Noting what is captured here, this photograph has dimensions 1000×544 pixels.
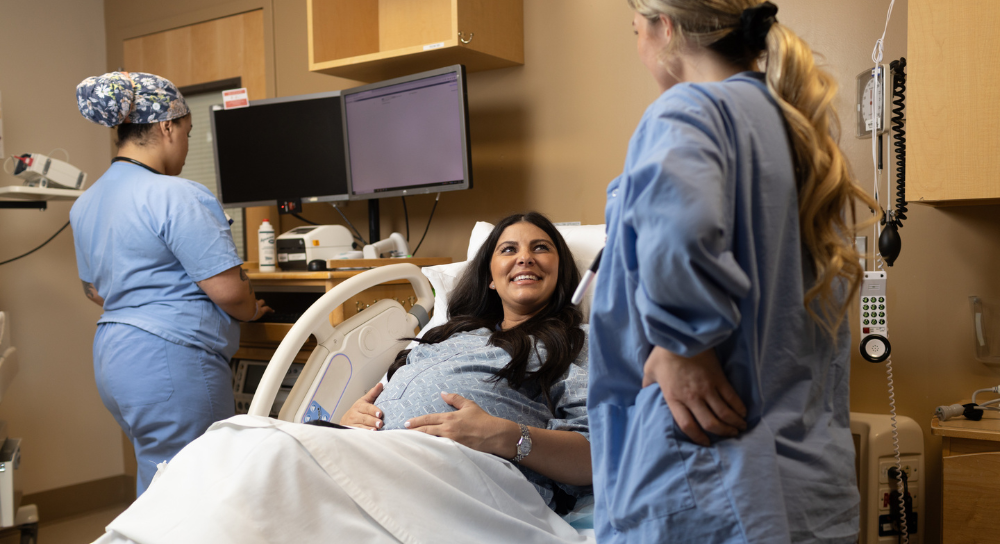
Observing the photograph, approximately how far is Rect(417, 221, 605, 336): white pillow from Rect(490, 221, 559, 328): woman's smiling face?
0.13 meters

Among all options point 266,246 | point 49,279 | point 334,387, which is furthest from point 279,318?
point 49,279

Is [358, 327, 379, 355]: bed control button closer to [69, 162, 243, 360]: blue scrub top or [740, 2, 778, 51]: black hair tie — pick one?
[69, 162, 243, 360]: blue scrub top

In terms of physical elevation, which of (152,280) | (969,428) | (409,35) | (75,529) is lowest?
(75,529)

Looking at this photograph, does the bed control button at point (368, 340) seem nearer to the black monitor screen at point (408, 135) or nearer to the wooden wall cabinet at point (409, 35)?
the black monitor screen at point (408, 135)

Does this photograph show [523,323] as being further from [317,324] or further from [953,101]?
[953,101]

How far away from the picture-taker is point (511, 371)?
5.35 ft

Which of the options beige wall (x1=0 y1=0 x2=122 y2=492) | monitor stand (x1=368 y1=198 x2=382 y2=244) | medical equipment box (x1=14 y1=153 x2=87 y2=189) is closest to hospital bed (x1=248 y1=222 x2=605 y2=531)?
monitor stand (x1=368 y1=198 x2=382 y2=244)

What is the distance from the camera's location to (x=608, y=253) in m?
0.83

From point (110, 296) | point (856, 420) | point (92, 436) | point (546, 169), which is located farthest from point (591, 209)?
point (92, 436)

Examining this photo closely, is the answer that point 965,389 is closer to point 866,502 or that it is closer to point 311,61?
point 866,502

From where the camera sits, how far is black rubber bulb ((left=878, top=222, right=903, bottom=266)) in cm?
175

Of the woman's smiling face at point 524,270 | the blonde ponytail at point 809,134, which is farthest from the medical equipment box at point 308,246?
the blonde ponytail at point 809,134

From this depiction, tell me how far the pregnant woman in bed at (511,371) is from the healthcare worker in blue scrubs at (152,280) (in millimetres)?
588

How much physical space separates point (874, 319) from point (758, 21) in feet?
3.90
